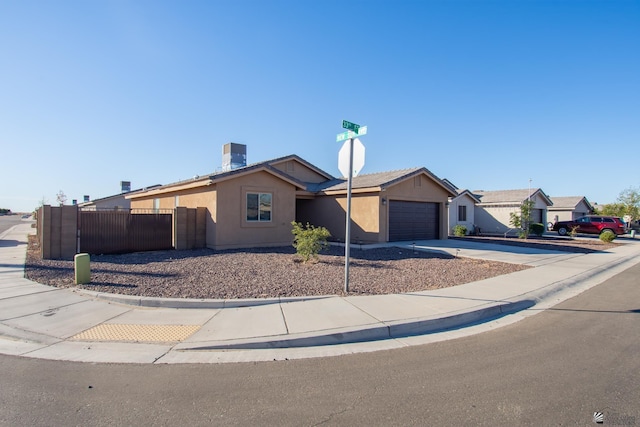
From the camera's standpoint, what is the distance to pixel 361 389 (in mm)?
3555

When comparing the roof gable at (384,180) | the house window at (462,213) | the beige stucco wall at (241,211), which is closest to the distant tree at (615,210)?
the house window at (462,213)

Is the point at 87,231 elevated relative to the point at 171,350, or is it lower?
elevated

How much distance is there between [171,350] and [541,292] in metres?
7.62

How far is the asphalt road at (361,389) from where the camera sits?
3.07 meters

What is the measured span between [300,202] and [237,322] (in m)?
15.3

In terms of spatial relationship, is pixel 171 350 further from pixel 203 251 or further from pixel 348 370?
pixel 203 251

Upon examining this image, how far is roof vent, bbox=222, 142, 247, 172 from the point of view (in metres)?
20.8

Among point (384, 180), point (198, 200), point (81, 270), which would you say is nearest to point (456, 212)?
point (384, 180)

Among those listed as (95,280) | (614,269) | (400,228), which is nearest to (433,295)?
(95,280)

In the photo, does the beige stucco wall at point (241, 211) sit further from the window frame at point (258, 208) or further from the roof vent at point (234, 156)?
the roof vent at point (234, 156)

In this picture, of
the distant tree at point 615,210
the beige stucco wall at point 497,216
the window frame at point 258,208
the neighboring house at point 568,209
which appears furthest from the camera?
the distant tree at point 615,210

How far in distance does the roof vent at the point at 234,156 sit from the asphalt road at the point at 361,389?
1729 cm

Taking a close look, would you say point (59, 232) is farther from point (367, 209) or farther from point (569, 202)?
point (569, 202)

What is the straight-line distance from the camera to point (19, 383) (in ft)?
12.1
